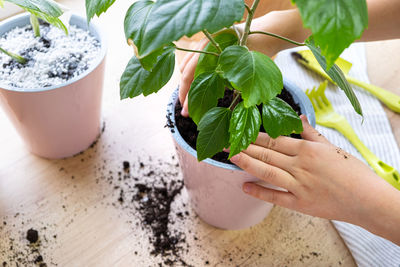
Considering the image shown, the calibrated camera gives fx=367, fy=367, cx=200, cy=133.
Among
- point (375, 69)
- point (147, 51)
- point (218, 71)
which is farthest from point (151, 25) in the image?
point (375, 69)

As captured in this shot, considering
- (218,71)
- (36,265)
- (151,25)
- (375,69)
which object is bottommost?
(36,265)

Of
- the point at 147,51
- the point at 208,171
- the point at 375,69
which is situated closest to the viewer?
the point at 147,51

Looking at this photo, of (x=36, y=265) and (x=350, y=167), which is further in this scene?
(x=36, y=265)

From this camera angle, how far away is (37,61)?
0.75 metres

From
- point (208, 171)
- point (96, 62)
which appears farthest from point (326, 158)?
point (96, 62)

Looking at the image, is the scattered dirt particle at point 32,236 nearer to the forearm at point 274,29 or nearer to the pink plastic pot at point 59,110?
the pink plastic pot at point 59,110

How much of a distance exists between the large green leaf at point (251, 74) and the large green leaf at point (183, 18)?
0.08 metres

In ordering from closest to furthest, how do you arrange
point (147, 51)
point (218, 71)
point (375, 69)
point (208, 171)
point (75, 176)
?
point (147, 51)
point (218, 71)
point (208, 171)
point (75, 176)
point (375, 69)

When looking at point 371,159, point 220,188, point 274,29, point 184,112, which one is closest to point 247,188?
point 220,188

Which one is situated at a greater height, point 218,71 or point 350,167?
point 218,71

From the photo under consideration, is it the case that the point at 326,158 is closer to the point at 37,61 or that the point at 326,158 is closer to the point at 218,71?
the point at 218,71

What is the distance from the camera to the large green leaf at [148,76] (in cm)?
50

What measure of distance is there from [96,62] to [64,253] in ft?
1.29

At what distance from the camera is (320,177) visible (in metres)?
0.57
